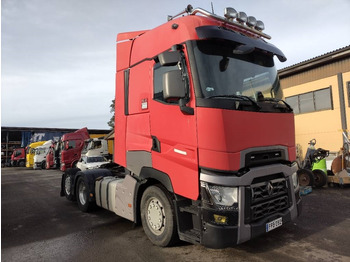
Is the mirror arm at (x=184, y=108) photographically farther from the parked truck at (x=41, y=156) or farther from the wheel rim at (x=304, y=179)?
the parked truck at (x=41, y=156)

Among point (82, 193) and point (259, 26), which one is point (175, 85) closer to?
point (259, 26)

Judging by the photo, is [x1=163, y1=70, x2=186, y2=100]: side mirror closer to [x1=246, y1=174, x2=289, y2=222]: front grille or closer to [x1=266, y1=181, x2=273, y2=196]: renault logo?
[x1=246, y1=174, x2=289, y2=222]: front grille

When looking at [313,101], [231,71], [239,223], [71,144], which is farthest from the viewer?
[71,144]

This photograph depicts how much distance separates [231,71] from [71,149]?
19878 mm

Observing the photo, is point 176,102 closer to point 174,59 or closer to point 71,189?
point 174,59

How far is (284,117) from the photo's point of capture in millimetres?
3945

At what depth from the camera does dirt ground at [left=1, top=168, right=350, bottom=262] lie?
12.0 feet

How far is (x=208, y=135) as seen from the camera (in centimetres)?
321

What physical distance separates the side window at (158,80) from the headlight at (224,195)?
155 centimetres

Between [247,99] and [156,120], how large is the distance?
140 centimetres

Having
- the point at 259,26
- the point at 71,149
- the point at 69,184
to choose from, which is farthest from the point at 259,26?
the point at 71,149

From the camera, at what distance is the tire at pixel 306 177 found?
27.9ft

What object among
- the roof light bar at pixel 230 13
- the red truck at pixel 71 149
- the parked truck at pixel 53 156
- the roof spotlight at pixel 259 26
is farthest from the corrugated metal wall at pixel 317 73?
the parked truck at pixel 53 156

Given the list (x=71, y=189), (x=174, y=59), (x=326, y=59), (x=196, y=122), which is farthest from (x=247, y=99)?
(x=326, y=59)
